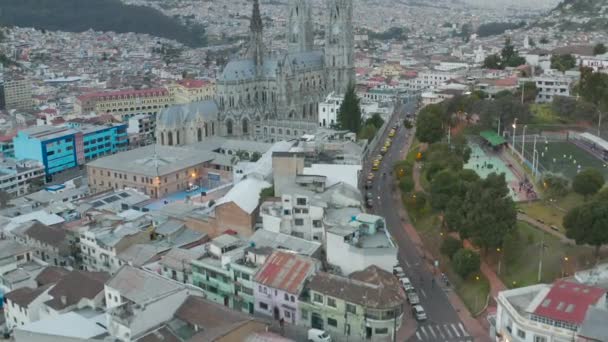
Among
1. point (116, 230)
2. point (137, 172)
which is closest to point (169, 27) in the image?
point (137, 172)

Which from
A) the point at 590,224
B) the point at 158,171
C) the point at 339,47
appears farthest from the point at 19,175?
the point at 590,224

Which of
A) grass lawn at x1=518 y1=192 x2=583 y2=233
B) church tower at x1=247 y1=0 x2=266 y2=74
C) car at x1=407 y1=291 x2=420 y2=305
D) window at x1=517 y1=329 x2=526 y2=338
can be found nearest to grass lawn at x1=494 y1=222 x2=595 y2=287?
grass lawn at x1=518 y1=192 x2=583 y2=233

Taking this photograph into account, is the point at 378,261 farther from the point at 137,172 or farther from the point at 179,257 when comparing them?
the point at 137,172

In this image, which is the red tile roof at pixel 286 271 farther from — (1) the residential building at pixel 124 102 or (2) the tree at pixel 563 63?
(1) the residential building at pixel 124 102

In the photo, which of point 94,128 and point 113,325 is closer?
point 113,325

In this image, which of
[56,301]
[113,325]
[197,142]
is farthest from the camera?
[197,142]

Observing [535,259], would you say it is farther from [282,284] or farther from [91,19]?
[91,19]
